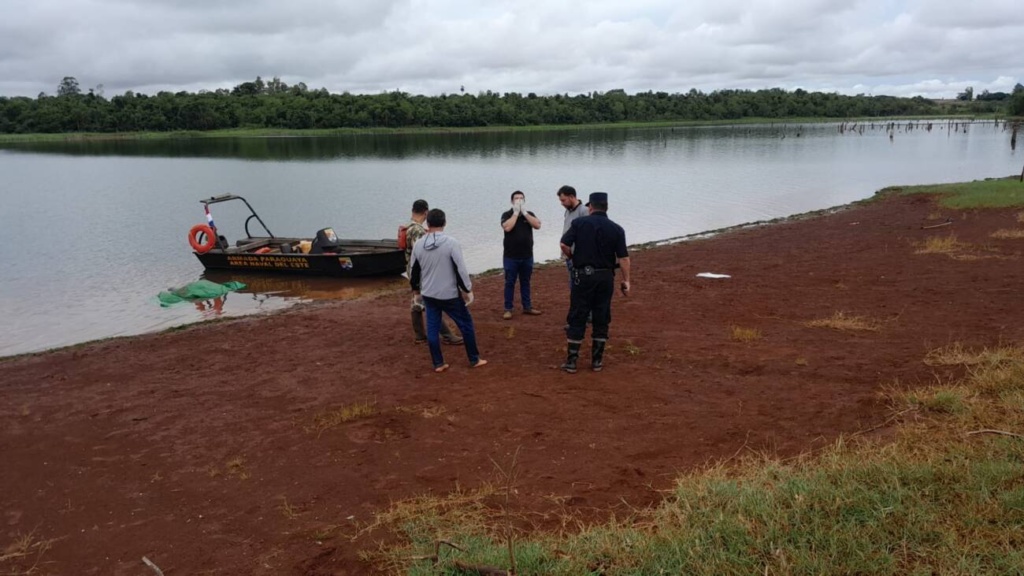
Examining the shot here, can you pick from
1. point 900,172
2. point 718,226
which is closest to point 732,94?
point 900,172

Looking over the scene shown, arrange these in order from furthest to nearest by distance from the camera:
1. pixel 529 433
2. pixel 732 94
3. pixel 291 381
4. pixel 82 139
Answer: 1. pixel 732 94
2. pixel 82 139
3. pixel 291 381
4. pixel 529 433

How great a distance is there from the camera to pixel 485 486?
4996 millimetres

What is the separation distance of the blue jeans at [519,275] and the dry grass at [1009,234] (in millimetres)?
11274

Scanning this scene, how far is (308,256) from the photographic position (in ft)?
58.3

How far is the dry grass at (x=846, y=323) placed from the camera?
869 centimetres

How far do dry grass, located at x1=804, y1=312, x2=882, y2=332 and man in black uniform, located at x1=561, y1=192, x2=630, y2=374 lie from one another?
3.19 metres

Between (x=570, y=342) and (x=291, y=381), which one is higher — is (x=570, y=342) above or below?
above

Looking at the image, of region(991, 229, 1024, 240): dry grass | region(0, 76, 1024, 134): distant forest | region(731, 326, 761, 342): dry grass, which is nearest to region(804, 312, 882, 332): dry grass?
region(731, 326, 761, 342): dry grass

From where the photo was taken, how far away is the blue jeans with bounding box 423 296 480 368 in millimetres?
7555

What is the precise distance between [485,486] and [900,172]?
145ft

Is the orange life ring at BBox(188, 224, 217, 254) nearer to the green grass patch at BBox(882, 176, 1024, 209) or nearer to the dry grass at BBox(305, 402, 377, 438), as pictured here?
the dry grass at BBox(305, 402, 377, 438)

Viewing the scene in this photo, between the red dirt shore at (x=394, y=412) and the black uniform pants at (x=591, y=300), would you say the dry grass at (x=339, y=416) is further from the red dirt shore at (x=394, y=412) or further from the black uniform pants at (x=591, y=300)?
the black uniform pants at (x=591, y=300)

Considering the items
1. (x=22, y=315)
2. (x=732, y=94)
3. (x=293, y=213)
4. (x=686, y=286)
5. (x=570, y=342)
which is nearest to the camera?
(x=570, y=342)

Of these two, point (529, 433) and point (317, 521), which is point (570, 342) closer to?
point (529, 433)
